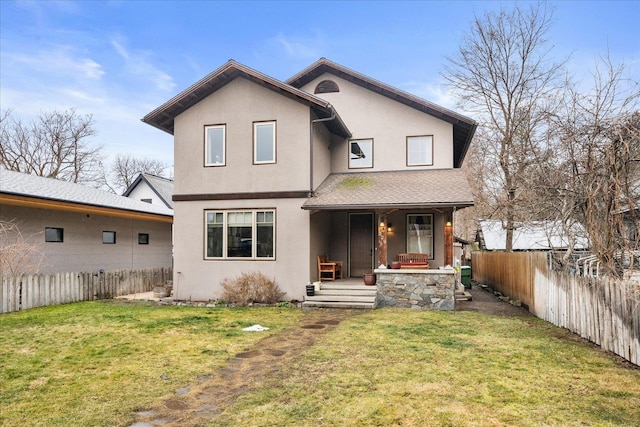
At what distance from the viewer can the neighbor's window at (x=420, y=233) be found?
14.1 m

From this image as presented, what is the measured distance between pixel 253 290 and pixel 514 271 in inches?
329

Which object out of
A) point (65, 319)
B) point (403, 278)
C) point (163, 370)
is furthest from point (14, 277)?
point (403, 278)

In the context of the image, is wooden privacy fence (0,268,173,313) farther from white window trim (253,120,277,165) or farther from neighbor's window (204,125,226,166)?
white window trim (253,120,277,165)

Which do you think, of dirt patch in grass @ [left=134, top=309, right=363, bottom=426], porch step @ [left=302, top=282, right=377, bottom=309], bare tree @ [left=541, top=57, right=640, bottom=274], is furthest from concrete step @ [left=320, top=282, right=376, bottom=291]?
bare tree @ [left=541, top=57, right=640, bottom=274]

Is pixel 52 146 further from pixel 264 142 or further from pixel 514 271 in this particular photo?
pixel 514 271

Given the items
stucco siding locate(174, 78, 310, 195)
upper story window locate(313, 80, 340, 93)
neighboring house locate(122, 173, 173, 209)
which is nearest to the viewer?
stucco siding locate(174, 78, 310, 195)

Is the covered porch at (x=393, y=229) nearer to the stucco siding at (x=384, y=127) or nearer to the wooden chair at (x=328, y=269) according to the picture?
the wooden chair at (x=328, y=269)

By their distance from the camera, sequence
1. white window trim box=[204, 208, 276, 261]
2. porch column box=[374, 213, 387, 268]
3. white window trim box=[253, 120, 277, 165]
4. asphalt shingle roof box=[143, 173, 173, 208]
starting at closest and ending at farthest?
porch column box=[374, 213, 387, 268], white window trim box=[204, 208, 276, 261], white window trim box=[253, 120, 277, 165], asphalt shingle roof box=[143, 173, 173, 208]

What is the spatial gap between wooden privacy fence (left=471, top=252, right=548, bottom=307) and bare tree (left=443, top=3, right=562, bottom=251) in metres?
4.32

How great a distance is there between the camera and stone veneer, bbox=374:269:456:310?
448 inches

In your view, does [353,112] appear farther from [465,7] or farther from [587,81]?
[465,7]

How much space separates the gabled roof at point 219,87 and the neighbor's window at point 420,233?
13.5 feet

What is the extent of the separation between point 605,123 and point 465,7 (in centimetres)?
1825

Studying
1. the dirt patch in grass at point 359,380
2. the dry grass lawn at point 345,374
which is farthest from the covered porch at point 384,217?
the dirt patch in grass at point 359,380
